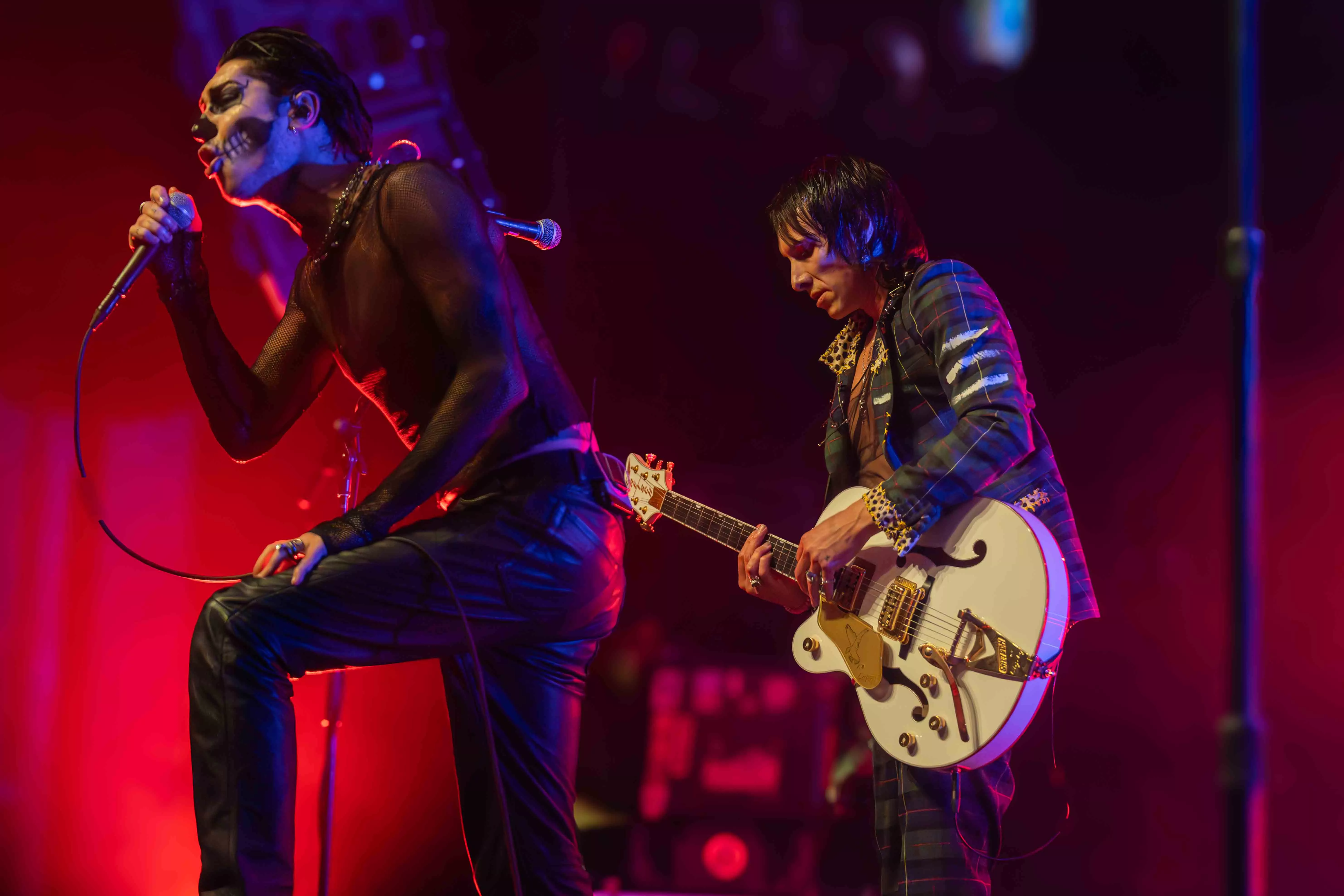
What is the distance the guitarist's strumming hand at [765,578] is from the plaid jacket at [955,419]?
21 cm

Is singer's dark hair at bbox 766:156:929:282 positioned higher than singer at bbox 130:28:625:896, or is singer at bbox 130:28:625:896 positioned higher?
singer's dark hair at bbox 766:156:929:282

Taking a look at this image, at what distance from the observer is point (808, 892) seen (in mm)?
3662

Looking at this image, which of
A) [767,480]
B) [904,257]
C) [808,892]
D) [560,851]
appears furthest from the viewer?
[767,480]

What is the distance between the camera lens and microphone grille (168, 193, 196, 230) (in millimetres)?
2195

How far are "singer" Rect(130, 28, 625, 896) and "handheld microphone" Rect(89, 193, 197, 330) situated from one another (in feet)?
0.05

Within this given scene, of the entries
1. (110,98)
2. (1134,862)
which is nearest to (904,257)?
(1134,862)

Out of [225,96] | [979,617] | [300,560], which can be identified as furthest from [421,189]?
[979,617]

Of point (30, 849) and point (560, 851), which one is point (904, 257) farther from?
point (30, 849)

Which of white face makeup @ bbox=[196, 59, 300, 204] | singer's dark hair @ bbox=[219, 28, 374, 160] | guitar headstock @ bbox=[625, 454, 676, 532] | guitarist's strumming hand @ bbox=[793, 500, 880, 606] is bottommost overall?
guitarist's strumming hand @ bbox=[793, 500, 880, 606]

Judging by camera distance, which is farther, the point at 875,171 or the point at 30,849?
the point at 30,849

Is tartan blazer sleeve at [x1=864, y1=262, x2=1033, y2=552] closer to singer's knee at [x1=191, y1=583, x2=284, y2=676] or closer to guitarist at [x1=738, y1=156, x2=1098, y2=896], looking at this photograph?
guitarist at [x1=738, y1=156, x2=1098, y2=896]

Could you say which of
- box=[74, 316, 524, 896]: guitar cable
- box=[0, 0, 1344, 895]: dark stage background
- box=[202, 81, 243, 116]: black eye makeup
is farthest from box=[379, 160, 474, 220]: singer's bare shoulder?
box=[0, 0, 1344, 895]: dark stage background

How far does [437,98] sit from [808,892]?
10.5ft

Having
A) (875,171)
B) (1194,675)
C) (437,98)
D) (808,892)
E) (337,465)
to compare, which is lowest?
(808,892)
